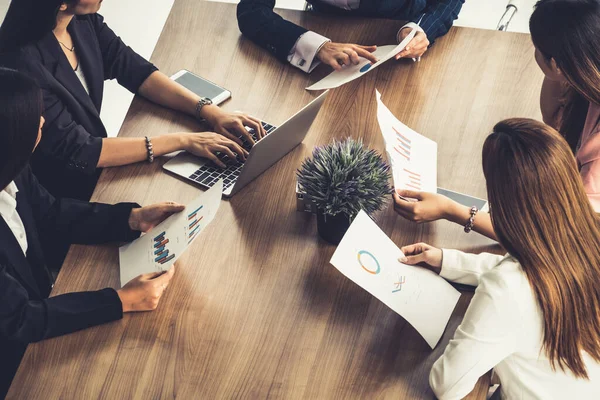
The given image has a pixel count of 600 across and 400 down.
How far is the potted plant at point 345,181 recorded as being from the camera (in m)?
1.39

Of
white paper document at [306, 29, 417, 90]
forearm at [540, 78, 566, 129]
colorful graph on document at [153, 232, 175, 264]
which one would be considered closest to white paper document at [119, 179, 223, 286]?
colorful graph on document at [153, 232, 175, 264]

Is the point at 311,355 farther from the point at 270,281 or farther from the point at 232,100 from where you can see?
the point at 232,100

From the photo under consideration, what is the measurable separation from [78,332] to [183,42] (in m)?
1.08

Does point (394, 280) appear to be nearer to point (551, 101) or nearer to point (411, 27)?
point (551, 101)

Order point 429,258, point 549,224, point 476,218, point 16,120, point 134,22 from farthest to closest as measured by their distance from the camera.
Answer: point 134,22
point 476,218
point 429,258
point 16,120
point 549,224

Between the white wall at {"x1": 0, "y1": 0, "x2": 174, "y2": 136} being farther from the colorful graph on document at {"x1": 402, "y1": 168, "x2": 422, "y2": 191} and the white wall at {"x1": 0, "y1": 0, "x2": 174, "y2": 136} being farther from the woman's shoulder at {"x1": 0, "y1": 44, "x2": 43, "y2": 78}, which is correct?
the colorful graph on document at {"x1": 402, "y1": 168, "x2": 422, "y2": 191}

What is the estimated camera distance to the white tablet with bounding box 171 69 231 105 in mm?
1897

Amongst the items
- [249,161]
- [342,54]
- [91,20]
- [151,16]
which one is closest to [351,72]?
[342,54]

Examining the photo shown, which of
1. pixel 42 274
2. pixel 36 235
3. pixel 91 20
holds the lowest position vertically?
pixel 42 274

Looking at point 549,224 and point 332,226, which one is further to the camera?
point 332,226

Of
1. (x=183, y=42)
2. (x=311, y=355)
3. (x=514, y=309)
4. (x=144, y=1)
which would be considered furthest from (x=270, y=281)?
(x=144, y=1)

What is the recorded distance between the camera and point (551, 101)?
1.80m

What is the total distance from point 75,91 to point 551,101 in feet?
4.39

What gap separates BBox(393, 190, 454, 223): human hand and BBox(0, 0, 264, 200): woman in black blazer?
46cm
